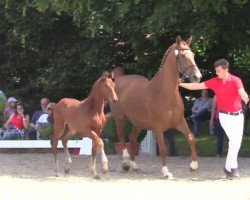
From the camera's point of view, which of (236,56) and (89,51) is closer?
(89,51)

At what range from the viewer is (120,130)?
42.3 ft

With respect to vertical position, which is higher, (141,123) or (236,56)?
(236,56)

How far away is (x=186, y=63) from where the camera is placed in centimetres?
1092

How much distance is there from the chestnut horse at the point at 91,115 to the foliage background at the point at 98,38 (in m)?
1.83

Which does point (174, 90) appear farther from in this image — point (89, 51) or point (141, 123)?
point (89, 51)

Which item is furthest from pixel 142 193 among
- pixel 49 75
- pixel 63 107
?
pixel 49 75

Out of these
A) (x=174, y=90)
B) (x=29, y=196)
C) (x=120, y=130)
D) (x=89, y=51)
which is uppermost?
(x=89, y=51)

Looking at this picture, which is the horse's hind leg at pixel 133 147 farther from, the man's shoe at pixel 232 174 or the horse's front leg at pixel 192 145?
the man's shoe at pixel 232 174

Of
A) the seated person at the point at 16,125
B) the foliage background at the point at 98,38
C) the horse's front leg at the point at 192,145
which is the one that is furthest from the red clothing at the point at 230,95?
the seated person at the point at 16,125

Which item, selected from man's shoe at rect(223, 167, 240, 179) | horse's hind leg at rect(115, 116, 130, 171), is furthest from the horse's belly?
man's shoe at rect(223, 167, 240, 179)

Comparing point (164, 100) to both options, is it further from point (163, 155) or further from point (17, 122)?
point (17, 122)

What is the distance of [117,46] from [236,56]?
397 centimetres

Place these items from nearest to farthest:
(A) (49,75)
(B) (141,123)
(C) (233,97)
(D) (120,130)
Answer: (C) (233,97) → (B) (141,123) → (D) (120,130) → (A) (49,75)

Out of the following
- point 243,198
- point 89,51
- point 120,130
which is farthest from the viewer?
point 89,51
